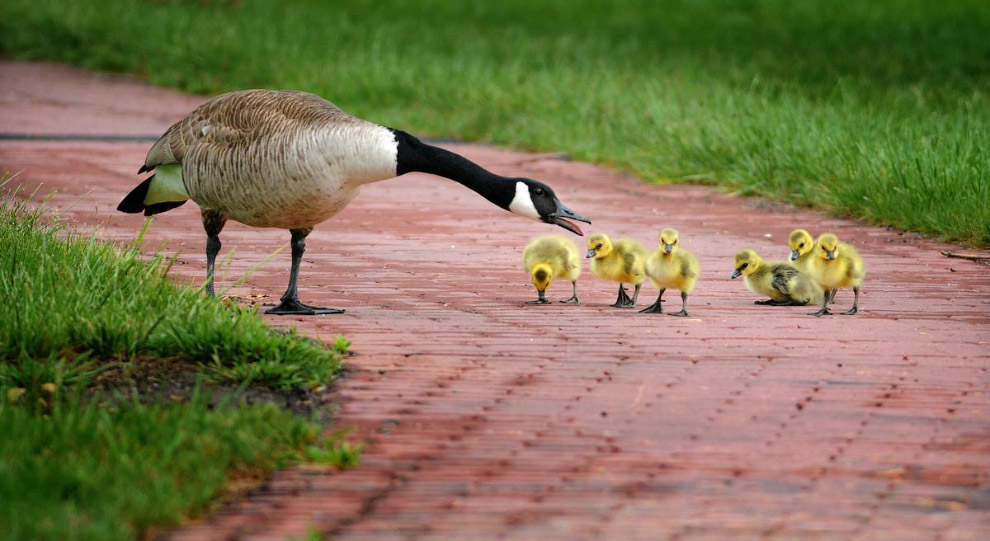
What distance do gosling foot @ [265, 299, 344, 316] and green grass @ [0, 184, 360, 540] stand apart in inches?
20.2

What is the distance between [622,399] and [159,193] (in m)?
3.49

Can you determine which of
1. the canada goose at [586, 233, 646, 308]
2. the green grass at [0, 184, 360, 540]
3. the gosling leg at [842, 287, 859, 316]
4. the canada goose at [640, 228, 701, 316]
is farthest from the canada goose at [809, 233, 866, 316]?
the green grass at [0, 184, 360, 540]

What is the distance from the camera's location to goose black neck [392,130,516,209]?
6582 mm

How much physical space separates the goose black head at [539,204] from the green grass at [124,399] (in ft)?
4.04

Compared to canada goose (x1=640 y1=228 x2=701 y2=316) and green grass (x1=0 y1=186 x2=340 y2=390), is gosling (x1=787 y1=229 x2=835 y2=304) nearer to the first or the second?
canada goose (x1=640 y1=228 x2=701 y2=316)

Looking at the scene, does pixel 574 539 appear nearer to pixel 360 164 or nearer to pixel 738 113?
pixel 360 164

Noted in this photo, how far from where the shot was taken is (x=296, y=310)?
6.95 m

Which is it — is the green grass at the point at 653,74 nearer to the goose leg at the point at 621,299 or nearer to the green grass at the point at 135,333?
the goose leg at the point at 621,299

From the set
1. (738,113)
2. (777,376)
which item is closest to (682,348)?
(777,376)

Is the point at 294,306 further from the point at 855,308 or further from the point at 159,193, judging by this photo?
the point at 855,308

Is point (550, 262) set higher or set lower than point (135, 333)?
higher

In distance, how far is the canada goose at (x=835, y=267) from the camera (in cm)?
720

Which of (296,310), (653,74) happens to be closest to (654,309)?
(296,310)

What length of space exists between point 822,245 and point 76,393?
154 inches
